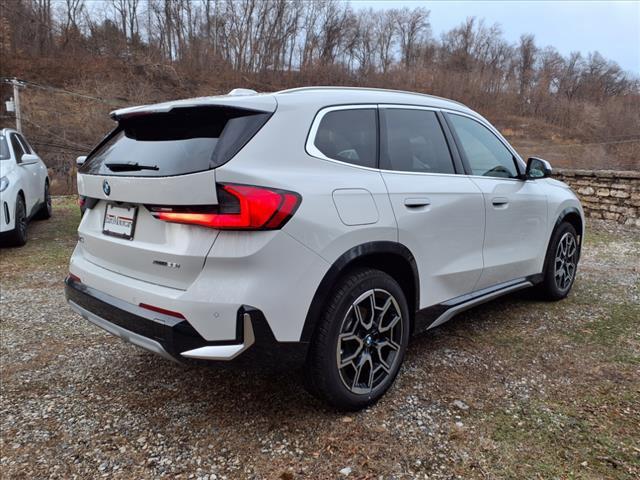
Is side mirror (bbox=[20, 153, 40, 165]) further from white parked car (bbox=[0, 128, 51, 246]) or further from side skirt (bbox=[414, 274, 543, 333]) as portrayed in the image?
side skirt (bbox=[414, 274, 543, 333])

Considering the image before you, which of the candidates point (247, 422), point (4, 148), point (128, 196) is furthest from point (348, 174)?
point (4, 148)

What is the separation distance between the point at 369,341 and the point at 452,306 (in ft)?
2.66

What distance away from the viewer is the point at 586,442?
230cm

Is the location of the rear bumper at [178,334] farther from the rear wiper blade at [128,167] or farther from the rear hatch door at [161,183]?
the rear wiper blade at [128,167]

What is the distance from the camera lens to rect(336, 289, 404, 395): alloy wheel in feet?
7.91

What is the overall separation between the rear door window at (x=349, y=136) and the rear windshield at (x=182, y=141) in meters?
0.36

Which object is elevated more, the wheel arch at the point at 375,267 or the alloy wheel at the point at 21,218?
the wheel arch at the point at 375,267

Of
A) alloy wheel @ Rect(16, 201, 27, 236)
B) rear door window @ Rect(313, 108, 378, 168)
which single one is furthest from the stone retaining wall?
alloy wheel @ Rect(16, 201, 27, 236)

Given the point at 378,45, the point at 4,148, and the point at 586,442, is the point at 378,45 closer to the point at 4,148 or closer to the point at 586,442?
the point at 4,148

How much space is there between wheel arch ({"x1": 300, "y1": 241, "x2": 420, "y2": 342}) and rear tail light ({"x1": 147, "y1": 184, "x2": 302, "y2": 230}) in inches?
14.9

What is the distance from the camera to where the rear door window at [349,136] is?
7.97ft

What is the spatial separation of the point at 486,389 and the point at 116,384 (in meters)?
2.25

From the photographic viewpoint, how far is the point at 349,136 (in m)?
2.57

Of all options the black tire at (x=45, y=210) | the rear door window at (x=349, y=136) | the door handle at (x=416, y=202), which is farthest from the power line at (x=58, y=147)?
the door handle at (x=416, y=202)
